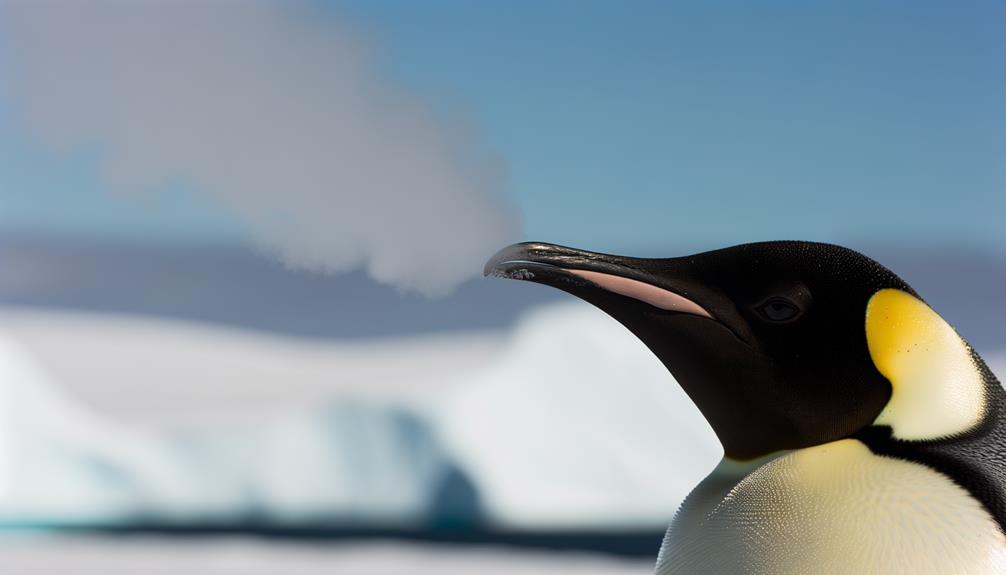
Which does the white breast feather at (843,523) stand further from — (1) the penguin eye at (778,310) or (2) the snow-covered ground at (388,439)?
(2) the snow-covered ground at (388,439)

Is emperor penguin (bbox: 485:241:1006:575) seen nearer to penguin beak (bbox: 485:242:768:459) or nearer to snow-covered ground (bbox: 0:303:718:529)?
penguin beak (bbox: 485:242:768:459)

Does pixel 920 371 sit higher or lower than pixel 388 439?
lower

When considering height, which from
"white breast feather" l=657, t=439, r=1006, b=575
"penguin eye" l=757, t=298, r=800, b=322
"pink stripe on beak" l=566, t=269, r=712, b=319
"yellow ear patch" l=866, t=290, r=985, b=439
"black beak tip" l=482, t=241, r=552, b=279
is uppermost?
"black beak tip" l=482, t=241, r=552, b=279

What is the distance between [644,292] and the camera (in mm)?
707

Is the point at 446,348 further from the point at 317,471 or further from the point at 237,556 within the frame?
the point at 237,556

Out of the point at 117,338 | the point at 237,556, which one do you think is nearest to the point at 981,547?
the point at 237,556

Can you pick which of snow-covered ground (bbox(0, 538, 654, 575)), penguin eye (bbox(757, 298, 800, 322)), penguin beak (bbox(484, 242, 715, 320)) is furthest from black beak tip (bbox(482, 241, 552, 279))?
snow-covered ground (bbox(0, 538, 654, 575))

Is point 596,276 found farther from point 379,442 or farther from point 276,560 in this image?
point 379,442

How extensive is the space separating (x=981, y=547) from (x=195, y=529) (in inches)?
319

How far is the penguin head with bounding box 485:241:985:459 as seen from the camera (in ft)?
2.12

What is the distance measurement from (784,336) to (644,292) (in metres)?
0.10

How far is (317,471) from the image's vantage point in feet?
25.1

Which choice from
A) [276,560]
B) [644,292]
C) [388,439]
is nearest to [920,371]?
[644,292]

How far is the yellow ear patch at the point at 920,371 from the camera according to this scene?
638 mm
